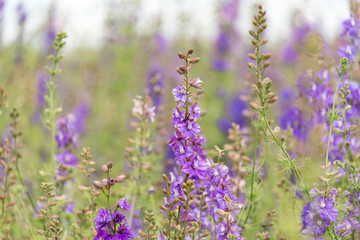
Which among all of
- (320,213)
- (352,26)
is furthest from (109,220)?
(352,26)

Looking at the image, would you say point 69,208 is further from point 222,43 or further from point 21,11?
point 222,43

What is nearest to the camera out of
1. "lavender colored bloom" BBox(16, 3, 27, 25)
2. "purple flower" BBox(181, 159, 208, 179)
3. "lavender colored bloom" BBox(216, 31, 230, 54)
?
"purple flower" BBox(181, 159, 208, 179)

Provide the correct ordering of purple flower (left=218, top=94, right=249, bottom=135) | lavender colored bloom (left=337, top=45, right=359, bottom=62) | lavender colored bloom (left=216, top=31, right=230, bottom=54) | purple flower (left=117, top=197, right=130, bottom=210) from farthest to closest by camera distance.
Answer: lavender colored bloom (left=216, top=31, right=230, bottom=54), purple flower (left=218, top=94, right=249, bottom=135), lavender colored bloom (left=337, top=45, right=359, bottom=62), purple flower (left=117, top=197, right=130, bottom=210)

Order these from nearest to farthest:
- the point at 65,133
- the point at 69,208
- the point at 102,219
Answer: the point at 102,219, the point at 69,208, the point at 65,133

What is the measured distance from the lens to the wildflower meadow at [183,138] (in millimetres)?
1880

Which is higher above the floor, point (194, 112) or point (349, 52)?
point (349, 52)

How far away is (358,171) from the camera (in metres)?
1.97

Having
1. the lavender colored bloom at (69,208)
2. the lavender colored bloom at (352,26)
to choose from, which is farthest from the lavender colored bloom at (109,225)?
the lavender colored bloom at (352,26)

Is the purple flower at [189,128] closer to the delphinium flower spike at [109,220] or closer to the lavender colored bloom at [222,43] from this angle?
the delphinium flower spike at [109,220]

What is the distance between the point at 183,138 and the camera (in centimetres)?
182

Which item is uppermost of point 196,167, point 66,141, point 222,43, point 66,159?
point 222,43

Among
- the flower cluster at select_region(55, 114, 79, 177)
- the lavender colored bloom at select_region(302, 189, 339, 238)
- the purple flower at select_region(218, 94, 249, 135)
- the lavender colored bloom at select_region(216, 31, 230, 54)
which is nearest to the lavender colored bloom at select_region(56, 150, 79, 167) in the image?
the flower cluster at select_region(55, 114, 79, 177)

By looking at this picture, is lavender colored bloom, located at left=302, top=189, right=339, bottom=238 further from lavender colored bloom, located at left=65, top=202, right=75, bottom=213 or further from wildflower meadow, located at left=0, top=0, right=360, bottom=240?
lavender colored bloom, located at left=65, top=202, right=75, bottom=213

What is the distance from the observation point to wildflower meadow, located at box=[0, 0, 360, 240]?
1880 millimetres
